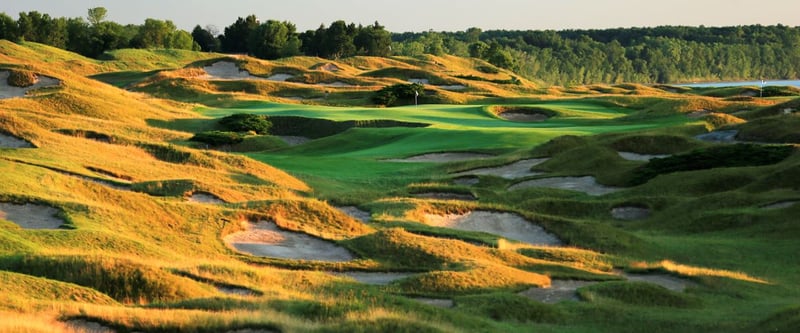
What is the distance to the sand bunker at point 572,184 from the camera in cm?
4281

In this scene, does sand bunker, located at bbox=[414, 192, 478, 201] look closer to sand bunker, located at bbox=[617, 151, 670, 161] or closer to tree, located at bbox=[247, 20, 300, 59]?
sand bunker, located at bbox=[617, 151, 670, 161]

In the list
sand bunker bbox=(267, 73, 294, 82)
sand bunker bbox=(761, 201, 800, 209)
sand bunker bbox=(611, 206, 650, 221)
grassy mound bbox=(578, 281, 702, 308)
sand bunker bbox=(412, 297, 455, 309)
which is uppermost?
sand bunker bbox=(412, 297, 455, 309)

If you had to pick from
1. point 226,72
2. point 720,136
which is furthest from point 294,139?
point 226,72

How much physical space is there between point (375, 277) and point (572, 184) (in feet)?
74.4

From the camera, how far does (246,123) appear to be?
224 ft

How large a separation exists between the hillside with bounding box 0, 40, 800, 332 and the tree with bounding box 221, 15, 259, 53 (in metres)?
124

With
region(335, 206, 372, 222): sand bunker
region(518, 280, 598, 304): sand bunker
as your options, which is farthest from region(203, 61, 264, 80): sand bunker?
region(518, 280, 598, 304): sand bunker

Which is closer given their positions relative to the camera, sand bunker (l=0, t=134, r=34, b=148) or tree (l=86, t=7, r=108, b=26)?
sand bunker (l=0, t=134, r=34, b=148)

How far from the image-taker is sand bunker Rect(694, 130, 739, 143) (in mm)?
52166

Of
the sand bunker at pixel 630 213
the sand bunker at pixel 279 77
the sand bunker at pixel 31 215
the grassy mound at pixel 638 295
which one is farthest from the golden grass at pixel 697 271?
the sand bunker at pixel 279 77

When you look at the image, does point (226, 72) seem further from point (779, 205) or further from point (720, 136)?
point (779, 205)

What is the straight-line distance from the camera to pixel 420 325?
13664 millimetres

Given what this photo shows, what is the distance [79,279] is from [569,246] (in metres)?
15.9

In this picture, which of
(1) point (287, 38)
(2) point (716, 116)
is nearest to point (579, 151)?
(2) point (716, 116)
